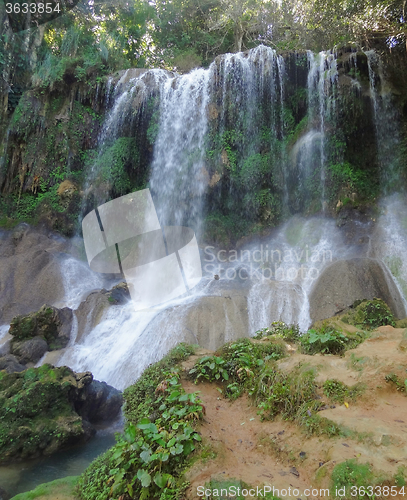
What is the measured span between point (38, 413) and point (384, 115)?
14.5 meters

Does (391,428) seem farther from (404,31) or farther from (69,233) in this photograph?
(69,233)

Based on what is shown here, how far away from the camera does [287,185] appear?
1446cm

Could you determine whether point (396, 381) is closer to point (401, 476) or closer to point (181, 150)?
point (401, 476)

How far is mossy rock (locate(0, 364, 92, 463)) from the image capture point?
5.57 meters

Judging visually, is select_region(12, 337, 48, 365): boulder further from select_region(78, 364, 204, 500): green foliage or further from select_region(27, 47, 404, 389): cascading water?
select_region(78, 364, 204, 500): green foliage

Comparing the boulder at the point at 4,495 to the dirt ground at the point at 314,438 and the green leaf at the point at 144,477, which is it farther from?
the green leaf at the point at 144,477

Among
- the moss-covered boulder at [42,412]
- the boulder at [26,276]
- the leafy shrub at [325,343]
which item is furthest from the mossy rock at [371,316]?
the boulder at [26,276]

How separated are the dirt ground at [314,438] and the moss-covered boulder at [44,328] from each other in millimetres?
6877

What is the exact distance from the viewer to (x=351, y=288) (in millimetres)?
9172

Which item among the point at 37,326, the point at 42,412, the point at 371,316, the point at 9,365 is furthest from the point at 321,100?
the point at 42,412

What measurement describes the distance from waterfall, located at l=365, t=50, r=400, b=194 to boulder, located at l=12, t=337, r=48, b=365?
41.6 ft

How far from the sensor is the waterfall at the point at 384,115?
13102mm

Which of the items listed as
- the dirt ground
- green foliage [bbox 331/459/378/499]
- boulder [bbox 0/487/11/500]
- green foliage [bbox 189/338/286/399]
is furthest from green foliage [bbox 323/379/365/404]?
boulder [bbox 0/487/11/500]

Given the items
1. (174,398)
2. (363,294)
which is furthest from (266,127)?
(174,398)
